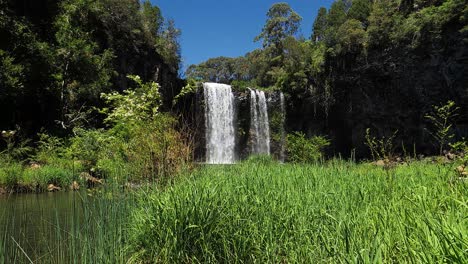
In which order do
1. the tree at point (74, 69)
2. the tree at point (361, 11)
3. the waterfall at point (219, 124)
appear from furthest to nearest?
the tree at point (361, 11), the waterfall at point (219, 124), the tree at point (74, 69)

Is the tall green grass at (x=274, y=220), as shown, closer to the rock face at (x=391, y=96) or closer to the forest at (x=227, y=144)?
the forest at (x=227, y=144)

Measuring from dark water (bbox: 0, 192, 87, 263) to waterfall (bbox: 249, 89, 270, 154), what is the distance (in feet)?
58.3

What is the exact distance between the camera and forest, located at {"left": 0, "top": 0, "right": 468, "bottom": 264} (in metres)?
3.15

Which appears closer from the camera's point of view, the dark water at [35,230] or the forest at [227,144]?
the forest at [227,144]

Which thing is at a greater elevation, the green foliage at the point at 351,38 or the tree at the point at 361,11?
the tree at the point at 361,11

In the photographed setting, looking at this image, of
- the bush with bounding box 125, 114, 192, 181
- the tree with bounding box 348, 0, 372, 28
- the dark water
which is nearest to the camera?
the dark water

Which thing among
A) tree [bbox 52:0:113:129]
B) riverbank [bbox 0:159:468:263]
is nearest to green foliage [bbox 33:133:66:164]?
tree [bbox 52:0:113:129]

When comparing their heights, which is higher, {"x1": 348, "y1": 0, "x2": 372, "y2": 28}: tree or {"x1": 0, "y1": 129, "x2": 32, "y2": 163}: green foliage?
{"x1": 348, "y1": 0, "x2": 372, "y2": 28}: tree

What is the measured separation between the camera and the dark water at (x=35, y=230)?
3456 mm

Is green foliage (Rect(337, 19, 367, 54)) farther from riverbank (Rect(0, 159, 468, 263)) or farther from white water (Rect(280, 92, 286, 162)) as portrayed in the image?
riverbank (Rect(0, 159, 468, 263))

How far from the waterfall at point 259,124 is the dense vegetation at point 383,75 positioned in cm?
229

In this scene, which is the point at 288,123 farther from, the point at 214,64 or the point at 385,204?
the point at 214,64

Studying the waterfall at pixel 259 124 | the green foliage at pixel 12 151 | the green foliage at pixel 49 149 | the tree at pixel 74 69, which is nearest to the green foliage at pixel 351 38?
the waterfall at pixel 259 124

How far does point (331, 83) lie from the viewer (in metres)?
25.1
